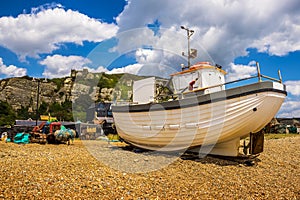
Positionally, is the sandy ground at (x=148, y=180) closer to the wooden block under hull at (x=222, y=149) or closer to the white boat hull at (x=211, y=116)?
the wooden block under hull at (x=222, y=149)

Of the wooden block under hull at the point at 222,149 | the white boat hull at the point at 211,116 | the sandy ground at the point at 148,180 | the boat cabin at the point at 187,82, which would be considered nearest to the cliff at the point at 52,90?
the boat cabin at the point at 187,82

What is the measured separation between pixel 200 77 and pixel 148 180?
620cm

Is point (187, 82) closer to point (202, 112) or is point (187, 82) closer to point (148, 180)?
point (202, 112)

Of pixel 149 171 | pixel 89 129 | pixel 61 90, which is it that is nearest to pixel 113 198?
pixel 149 171

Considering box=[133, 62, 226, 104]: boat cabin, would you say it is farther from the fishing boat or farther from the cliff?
the cliff

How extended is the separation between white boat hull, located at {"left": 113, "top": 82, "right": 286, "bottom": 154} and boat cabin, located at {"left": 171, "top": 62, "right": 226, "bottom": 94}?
181cm

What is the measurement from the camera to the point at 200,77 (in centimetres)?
1120

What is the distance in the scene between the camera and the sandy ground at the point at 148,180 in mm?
5254

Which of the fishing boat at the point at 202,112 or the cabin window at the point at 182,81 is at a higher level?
the cabin window at the point at 182,81

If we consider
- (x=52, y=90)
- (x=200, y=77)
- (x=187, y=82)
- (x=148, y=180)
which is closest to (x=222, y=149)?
(x=200, y=77)

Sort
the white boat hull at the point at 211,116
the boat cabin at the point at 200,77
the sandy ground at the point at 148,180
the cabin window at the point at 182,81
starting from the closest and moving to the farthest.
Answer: the sandy ground at the point at 148,180 < the white boat hull at the point at 211,116 < the boat cabin at the point at 200,77 < the cabin window at the point at 182,81

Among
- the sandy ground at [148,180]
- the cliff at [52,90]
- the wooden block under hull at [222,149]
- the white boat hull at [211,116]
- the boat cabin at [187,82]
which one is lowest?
the sandy ground at [148,180]

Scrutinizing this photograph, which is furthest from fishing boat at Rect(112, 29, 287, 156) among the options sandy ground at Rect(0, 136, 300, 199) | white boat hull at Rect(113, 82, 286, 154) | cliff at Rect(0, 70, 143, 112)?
cliff at Rect(0, 70, 143, 112)

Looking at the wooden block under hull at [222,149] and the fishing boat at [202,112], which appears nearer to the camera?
the fishing boat at [202,112]
